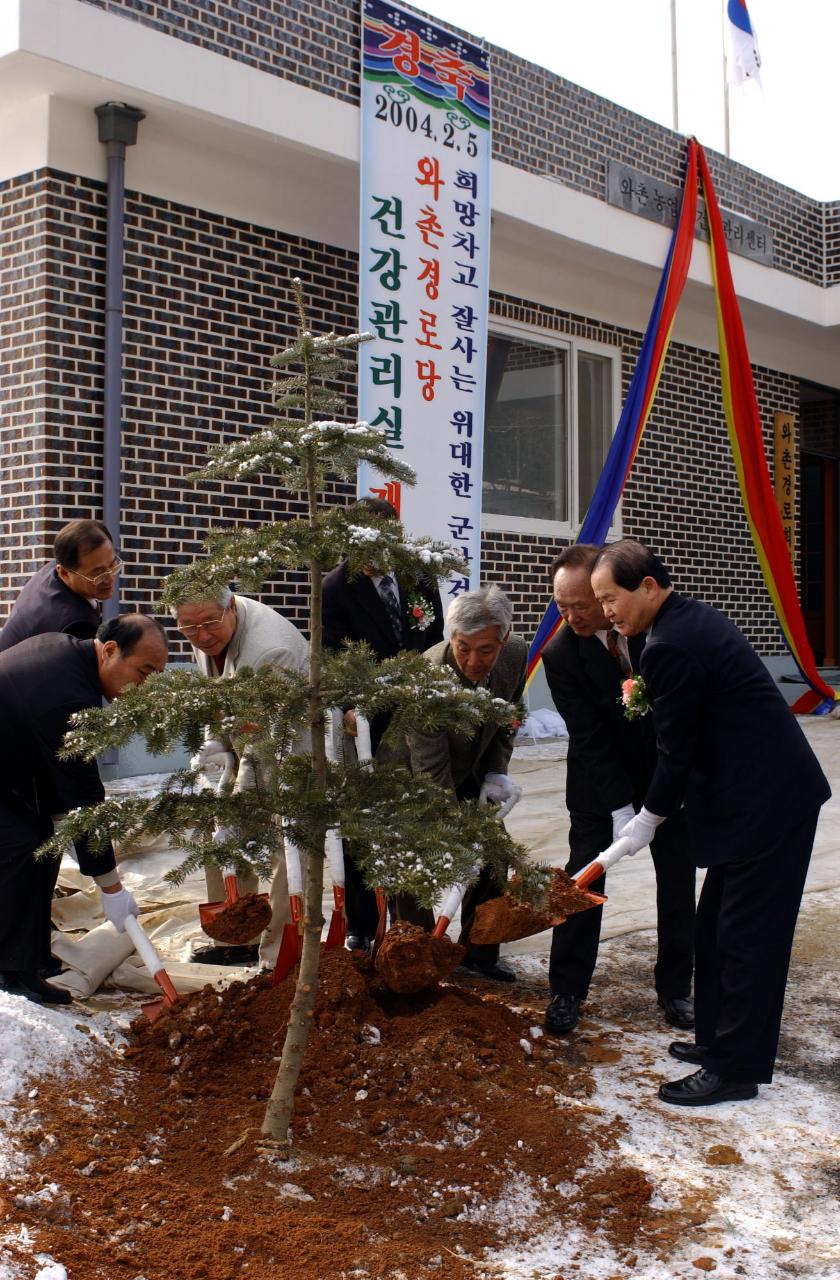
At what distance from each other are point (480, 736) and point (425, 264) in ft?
14.3

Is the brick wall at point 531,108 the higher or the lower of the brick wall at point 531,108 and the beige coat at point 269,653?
the higher

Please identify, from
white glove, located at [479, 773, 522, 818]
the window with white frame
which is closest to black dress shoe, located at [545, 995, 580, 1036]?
white glove, located at [479, 773, 522, 818]

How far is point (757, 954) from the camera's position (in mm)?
3305

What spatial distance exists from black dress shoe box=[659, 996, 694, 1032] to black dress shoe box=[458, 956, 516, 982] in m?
0.58

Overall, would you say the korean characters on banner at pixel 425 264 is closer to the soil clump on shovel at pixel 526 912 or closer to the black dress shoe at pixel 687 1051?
the soil clump on shovel at pixel 526 912

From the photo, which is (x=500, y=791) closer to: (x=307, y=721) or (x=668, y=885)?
(x=668, y=885)

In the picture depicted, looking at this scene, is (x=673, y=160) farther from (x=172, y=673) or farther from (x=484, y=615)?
(x=172, y=673)

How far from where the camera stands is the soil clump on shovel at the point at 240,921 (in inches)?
150

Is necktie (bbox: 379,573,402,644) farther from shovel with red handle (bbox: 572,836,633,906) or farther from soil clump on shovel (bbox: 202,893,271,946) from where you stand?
shovel with red handle (bbox: 572,836,633,906)

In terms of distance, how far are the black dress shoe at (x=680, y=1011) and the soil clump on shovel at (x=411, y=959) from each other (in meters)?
0.81

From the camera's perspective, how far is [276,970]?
3.65m

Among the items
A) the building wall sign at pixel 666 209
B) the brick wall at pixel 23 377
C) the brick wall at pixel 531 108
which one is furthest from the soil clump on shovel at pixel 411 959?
the building wall sign at pixel 666 209

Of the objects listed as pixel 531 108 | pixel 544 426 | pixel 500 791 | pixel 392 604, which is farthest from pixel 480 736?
pixel 531 108

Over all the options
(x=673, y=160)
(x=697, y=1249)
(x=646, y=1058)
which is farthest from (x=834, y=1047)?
(x=673, y=160)
